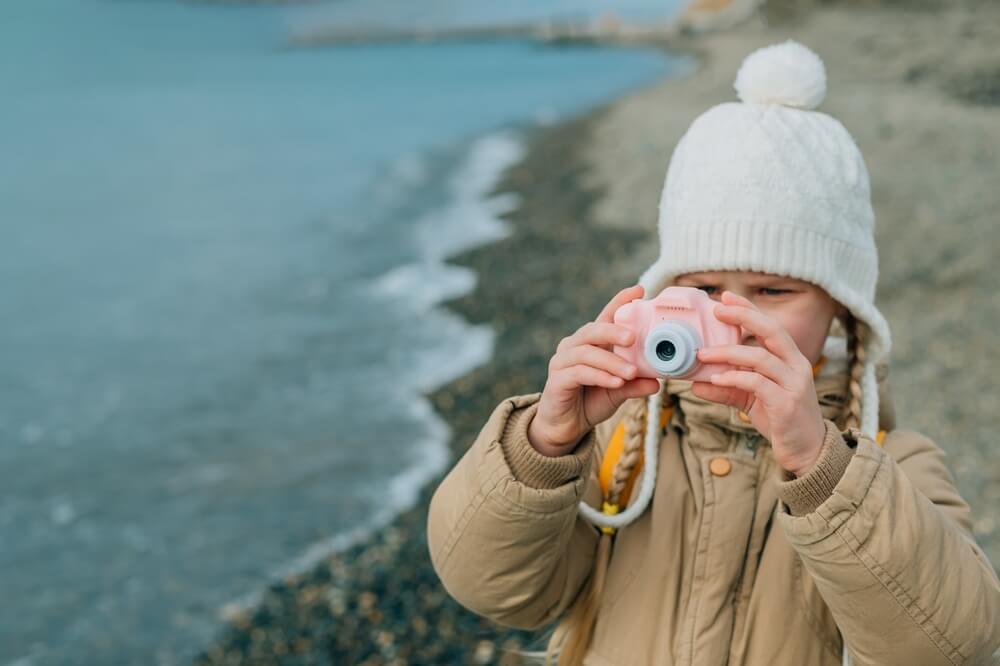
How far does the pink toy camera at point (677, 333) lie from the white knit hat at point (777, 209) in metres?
0.59

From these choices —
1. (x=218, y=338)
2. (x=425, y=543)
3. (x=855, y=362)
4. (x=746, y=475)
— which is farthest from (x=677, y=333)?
(x=218, y=338)

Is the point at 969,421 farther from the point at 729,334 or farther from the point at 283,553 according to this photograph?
the point at 729,334

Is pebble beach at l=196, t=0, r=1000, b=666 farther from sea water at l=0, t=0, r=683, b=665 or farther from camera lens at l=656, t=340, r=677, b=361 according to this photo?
camera lens at l=656, t=340, r=677, b=361

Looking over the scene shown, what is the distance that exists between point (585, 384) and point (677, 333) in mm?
285

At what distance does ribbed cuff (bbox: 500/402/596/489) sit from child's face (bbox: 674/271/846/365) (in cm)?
67

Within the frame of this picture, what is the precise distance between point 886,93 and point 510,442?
23184 mm

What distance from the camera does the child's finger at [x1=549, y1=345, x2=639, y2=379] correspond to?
2.39m

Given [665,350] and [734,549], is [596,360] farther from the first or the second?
[734,549]

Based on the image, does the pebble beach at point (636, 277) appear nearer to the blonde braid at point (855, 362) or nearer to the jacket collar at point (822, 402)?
the jacket collar at point (822, 402)

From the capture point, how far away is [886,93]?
23.2 metres

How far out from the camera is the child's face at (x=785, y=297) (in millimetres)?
2924

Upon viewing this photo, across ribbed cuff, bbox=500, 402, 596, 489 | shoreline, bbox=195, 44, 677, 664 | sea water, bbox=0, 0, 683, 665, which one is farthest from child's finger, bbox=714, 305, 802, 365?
sea water, bbox=0, 0, 683, 665

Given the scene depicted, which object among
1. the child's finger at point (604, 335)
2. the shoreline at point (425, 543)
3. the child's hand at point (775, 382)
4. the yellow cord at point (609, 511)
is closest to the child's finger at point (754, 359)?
the child's hand at point (775, 382)

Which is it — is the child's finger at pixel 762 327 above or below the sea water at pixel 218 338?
above
